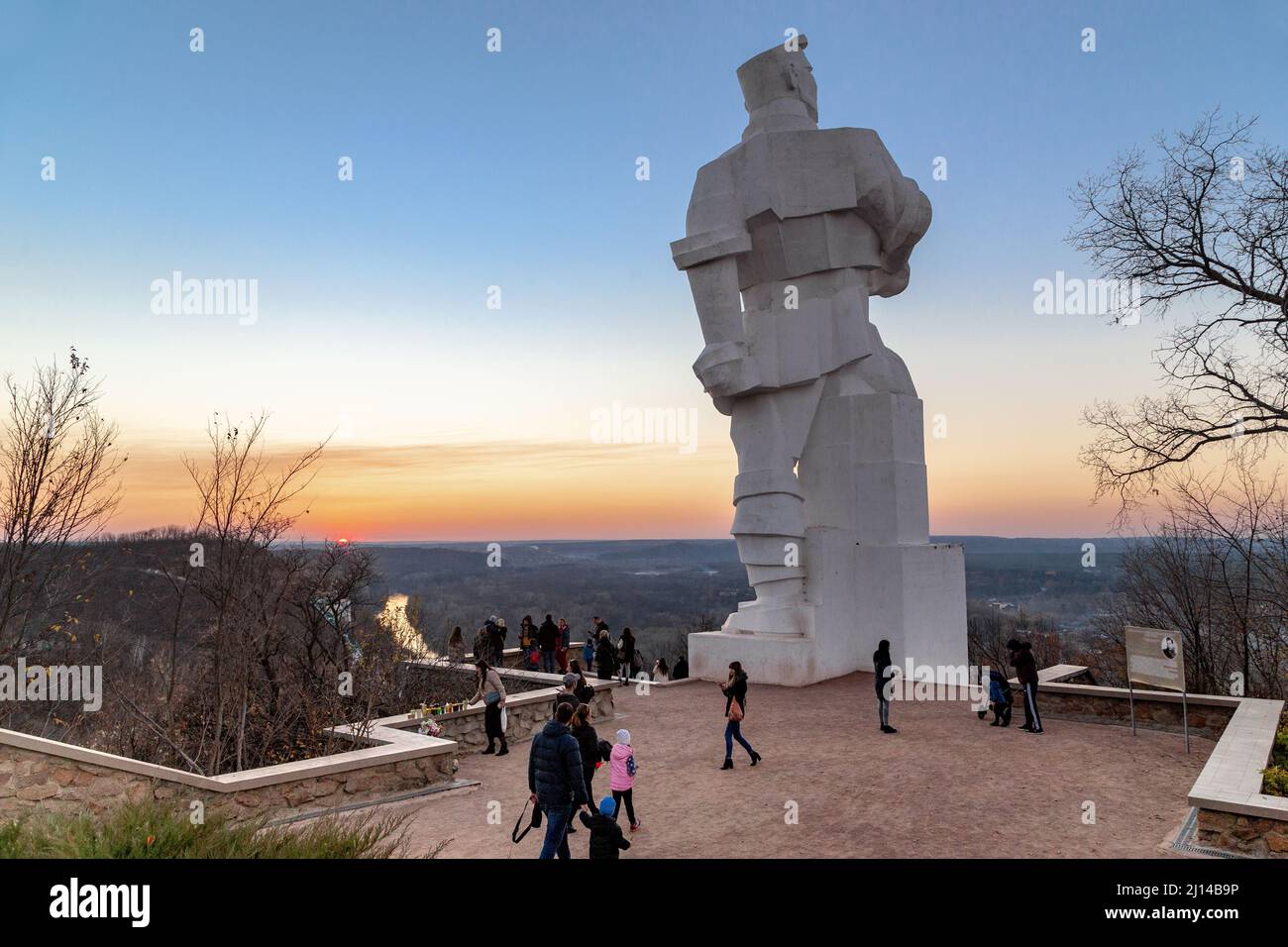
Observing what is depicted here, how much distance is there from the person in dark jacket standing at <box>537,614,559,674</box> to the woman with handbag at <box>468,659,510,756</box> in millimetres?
5625

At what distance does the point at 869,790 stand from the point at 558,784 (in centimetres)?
338

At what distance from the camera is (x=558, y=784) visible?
220 inches

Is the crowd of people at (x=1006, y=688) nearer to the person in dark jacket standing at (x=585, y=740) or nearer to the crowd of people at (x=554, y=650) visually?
the person in dark jacket standing at (x=585, y=740)

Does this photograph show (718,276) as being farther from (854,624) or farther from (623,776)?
(623,776)

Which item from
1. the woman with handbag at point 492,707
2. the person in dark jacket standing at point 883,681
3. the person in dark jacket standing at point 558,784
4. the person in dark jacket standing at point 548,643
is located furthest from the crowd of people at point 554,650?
the person in dark jacket standing at point 558,784

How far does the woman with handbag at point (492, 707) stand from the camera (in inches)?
395

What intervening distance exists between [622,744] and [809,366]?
849 centimetres

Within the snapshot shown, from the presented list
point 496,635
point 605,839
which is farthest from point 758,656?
point 605,839

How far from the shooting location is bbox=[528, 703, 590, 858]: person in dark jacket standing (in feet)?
18.2

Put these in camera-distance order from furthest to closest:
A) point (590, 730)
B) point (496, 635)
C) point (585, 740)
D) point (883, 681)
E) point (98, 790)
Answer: point (496, 635), point (883, 681), point (98, 790), point (590, 730), point (585, 740)

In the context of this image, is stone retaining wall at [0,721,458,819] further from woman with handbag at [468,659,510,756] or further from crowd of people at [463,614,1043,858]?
woman with handbag at [468,659,510,756]

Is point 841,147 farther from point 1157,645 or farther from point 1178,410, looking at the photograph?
point 1157,645

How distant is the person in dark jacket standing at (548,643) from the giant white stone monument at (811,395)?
339 cm
